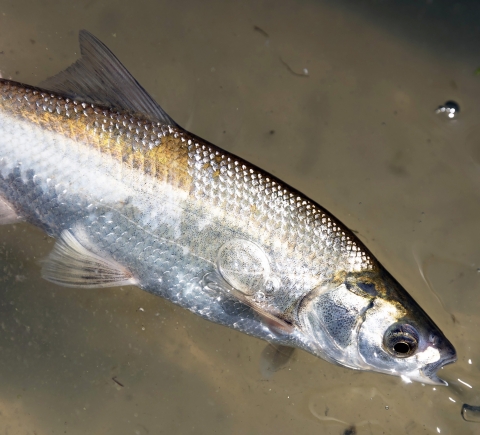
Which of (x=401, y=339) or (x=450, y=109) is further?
(x=450, y=109)

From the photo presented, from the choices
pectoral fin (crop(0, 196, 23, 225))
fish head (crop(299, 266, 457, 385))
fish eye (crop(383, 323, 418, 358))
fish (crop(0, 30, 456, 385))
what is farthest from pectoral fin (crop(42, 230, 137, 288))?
fish eye (crop(383, 323, 418, 358))

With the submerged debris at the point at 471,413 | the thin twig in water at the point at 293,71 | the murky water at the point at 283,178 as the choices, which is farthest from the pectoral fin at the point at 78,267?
the submerged debris at the point at 471,413

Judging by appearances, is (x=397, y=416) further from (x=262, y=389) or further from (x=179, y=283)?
(x=179, y=283)

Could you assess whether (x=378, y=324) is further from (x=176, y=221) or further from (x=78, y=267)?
(x=78, y=267)

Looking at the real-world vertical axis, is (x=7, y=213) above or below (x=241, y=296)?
below

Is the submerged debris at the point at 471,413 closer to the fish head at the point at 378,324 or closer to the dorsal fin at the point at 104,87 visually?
the fish head at the point at 378,324

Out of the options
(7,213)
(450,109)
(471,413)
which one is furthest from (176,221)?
(471,413)

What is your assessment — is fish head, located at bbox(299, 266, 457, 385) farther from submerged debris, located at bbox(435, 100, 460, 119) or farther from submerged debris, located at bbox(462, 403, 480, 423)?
submerged debris, located at bbox(435, 100, 460, 119)

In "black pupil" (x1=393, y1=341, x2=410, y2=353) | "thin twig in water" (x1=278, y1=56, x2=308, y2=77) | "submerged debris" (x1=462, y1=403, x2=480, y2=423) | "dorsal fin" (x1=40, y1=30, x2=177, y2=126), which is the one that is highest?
"thin twig in water" (x1=278, y1=56, x2=308, y2=77)
